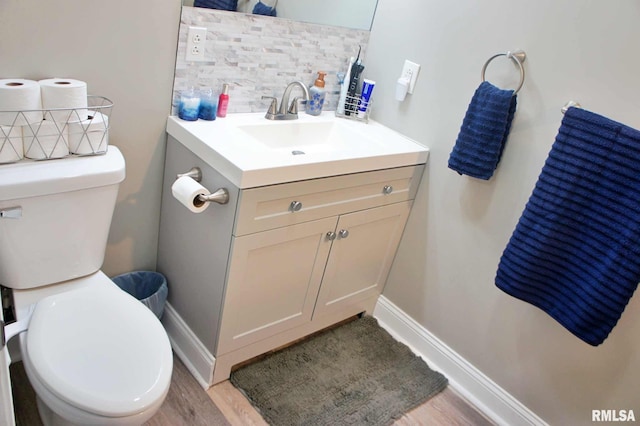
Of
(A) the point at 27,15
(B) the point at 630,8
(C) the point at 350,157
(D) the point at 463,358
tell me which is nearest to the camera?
(A) the point at 27,15

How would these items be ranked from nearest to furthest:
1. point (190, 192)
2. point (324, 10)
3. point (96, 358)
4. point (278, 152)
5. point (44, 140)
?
point (96, 358) < point (44, 140) < point (190, 192) < point (278, 152) < point (324, 10)

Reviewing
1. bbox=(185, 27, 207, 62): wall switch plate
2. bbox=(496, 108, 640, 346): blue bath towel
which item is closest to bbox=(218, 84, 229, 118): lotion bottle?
bbox=(185, 27, 207, 62): wall switch plate

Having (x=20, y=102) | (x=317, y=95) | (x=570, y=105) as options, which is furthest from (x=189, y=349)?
(x=570, y=105)

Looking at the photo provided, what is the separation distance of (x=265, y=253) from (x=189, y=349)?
1.78ft

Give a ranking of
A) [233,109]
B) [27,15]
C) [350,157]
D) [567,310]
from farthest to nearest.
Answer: [233,109], [350,157], [567,310], [27,15]

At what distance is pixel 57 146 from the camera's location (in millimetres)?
1312

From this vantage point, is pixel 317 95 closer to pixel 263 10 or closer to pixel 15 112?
pixel 263 10

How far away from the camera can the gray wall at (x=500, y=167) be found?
1.48 meters

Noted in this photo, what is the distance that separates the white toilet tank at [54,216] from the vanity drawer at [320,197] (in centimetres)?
41

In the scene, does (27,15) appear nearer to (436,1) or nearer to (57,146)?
(57,146)

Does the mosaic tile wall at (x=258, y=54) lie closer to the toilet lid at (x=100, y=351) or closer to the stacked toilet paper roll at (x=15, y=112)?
the stacked toilet paper roll at (x=15, y=112)

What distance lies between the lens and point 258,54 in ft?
5.86

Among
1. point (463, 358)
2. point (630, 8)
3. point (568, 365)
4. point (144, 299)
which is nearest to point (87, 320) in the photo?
point (144, 299)

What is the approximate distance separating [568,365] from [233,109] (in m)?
1.58
